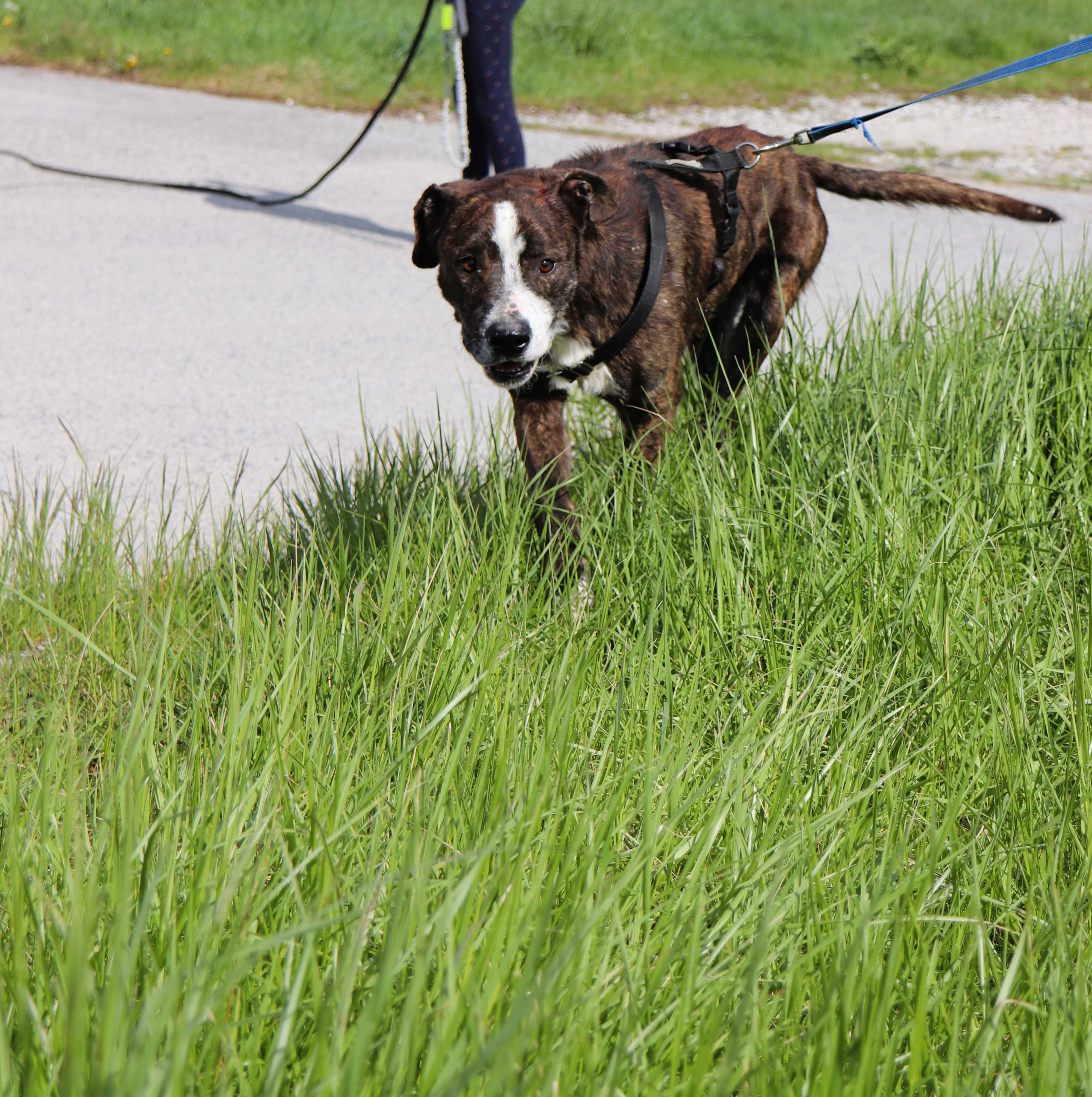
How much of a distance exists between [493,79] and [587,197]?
3.33 m

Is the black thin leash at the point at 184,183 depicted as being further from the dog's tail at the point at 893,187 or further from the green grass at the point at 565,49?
the green grass at the point at 565,49

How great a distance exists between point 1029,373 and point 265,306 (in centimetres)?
419

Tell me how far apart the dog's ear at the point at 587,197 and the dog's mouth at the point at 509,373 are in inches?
19.2

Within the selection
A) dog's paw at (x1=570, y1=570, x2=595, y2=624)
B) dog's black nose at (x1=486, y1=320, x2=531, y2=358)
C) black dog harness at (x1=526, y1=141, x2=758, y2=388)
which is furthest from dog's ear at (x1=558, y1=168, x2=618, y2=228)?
dog's paw at (x1=570, y1=570, x2=595, y2=624)

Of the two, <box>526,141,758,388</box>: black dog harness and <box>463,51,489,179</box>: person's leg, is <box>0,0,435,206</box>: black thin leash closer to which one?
<box>463,51,489,179</box>: person's leg

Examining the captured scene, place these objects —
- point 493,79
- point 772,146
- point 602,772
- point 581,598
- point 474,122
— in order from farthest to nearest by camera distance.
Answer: point 474,122
point 493,79
point 772,146
point 581,598
point 602,772

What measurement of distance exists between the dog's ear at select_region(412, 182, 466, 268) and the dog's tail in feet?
4.67

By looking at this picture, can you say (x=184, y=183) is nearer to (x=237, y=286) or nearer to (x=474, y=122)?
(x=237, y=286)

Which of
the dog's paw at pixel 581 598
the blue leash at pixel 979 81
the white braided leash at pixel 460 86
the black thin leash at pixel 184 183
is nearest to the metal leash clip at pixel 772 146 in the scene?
the blue leash at pixel 979 81

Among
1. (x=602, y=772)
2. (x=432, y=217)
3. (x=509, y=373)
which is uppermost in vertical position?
(x=432, y=217)

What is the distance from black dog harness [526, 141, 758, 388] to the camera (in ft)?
10.4

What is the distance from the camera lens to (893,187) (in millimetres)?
3900

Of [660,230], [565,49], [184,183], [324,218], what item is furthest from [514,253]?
[565,49]

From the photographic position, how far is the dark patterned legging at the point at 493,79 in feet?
19.4
